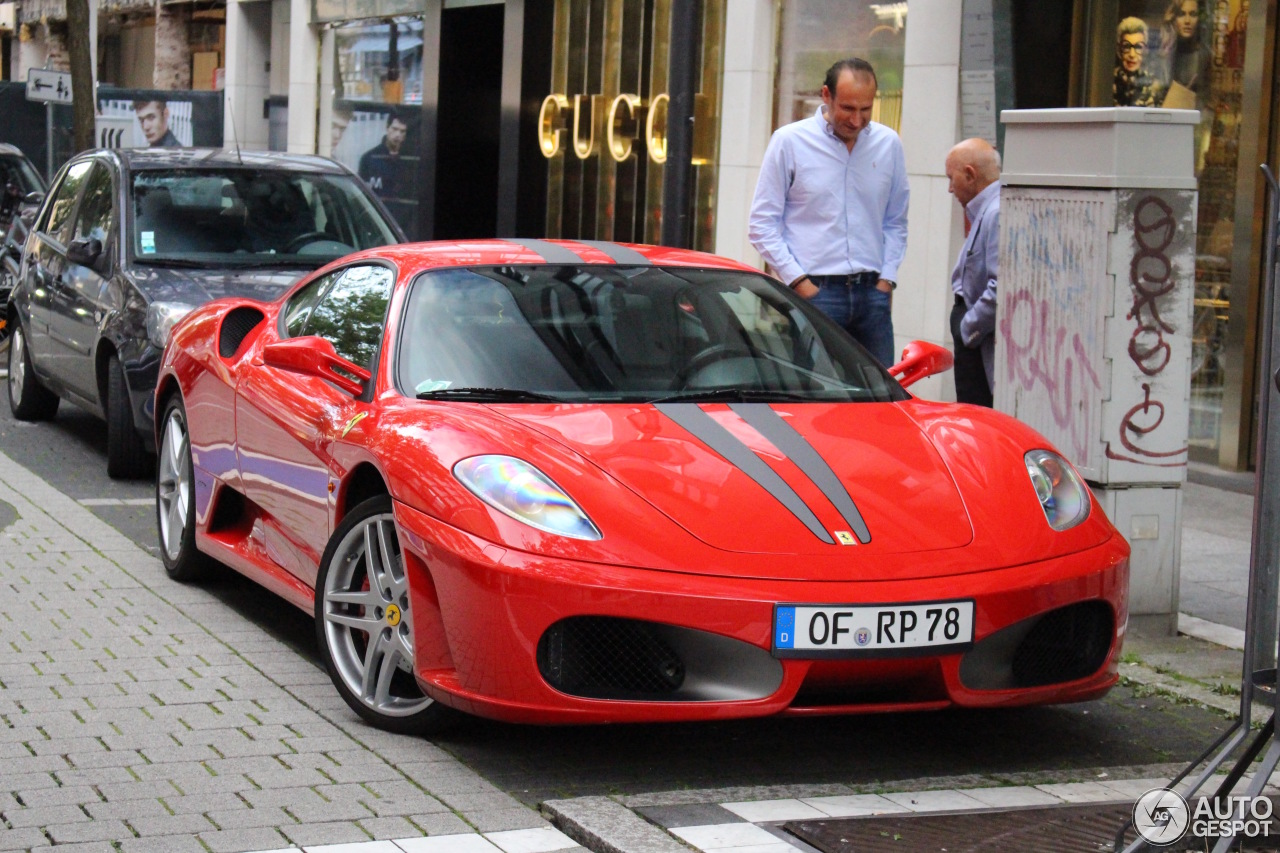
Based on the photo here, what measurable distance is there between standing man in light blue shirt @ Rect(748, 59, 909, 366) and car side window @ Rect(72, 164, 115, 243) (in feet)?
12.4

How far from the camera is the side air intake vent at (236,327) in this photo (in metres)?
6.90

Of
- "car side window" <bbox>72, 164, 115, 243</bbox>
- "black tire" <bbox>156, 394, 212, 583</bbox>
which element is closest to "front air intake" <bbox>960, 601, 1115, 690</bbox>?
"black tire" <bbox>156, 394, 212, 583</bbox>

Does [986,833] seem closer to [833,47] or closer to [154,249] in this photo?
[154,249]

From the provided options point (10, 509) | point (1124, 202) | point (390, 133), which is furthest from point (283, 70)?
point (1124, 202)

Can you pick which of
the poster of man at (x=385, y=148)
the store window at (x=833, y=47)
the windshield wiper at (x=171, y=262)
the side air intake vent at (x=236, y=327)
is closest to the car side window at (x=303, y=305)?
the side air intake vent at (x=236, y=327)

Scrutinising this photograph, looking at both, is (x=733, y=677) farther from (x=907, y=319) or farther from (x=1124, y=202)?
(x=907, y=319)

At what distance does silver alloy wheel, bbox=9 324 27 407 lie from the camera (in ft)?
37.9

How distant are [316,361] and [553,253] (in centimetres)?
88

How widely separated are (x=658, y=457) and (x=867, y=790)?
99cm

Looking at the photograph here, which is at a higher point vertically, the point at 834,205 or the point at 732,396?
the point at 834,205

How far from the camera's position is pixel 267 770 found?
15.3 feet

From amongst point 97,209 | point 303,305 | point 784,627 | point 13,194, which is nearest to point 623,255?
point 303,305

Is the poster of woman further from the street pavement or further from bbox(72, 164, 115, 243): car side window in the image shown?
bbox(72, 164, 115, 243): car side window

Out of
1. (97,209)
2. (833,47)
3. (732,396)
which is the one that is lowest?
(732,396)
